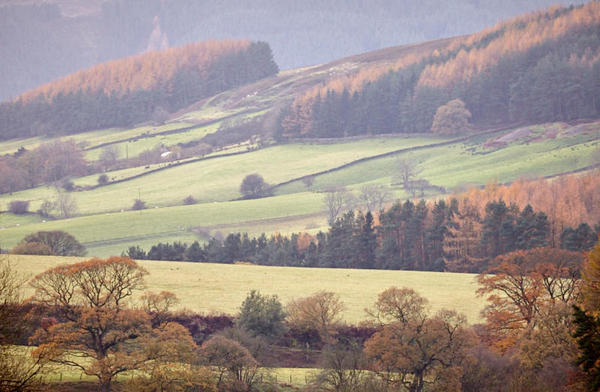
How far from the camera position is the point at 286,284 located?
233 ft

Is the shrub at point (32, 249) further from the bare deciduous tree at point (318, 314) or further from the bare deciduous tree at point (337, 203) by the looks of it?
the bare deciduous tree at point (337, 203)

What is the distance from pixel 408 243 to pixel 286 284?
1166 inches

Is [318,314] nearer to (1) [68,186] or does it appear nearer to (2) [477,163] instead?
(2) [477,163]

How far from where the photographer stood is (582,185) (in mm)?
104750

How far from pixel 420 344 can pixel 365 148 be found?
429ft

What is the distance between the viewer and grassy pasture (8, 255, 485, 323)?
62000 mm

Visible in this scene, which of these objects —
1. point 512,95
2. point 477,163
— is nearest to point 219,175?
point 477,163

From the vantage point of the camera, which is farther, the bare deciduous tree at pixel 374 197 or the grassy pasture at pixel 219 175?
the grassy pasture at pixel 219 175

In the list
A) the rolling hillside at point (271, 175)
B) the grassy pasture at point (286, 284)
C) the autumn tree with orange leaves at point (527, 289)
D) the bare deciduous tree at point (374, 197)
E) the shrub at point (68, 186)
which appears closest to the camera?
the autumn tree with orange leaves at point (527, 289)

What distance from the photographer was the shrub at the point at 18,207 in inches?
5502

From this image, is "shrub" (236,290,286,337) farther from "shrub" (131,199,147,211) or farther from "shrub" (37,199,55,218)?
"shrub" (37,199,55,218)

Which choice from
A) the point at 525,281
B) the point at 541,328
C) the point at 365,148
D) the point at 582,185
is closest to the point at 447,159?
the point at 365,148

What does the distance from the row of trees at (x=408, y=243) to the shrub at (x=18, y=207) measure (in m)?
49.1

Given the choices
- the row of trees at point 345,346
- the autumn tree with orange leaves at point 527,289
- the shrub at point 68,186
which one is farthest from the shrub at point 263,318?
the shrub at point 68,186
